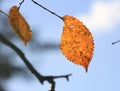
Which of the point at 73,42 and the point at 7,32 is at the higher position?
the point at 7,32

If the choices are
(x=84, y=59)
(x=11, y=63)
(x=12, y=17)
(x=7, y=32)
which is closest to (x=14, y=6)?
(x=12, y=17)

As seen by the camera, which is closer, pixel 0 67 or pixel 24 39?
pixel 24 39

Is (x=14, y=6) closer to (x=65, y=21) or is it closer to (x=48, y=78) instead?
(x=65, y=21)
